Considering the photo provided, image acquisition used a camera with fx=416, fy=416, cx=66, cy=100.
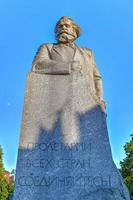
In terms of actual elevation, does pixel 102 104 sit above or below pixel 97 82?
below

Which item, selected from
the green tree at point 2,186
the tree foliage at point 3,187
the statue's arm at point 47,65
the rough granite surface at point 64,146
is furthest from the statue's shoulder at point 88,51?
the green tree at point 2,186

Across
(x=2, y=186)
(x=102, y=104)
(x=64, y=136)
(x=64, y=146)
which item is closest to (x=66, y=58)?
(x=102, y=104)

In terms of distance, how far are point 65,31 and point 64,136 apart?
2404mm

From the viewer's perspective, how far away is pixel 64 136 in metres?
7.38

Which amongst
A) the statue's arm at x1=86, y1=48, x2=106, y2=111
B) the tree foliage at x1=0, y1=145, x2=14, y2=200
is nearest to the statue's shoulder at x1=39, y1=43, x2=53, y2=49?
the statue's arm at x1=86, y1=48, x2=106, y2=111

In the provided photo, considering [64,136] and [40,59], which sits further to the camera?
[40,59]

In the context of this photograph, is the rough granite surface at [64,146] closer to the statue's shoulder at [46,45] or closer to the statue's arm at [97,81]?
the statue's arm at [97,81]

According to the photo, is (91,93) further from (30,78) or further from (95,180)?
(95,180)

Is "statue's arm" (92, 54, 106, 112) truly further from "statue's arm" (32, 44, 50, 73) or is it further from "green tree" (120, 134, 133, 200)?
"green tree" (120, 134, 133, 200)

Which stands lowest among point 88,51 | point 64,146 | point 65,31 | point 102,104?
point 64,146

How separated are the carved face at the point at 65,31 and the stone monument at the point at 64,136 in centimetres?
22

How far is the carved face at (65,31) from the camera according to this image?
338 inches

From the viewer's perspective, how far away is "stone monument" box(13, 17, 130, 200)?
22.7 feet

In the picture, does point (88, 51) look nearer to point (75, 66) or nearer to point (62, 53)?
point (62, 53)
